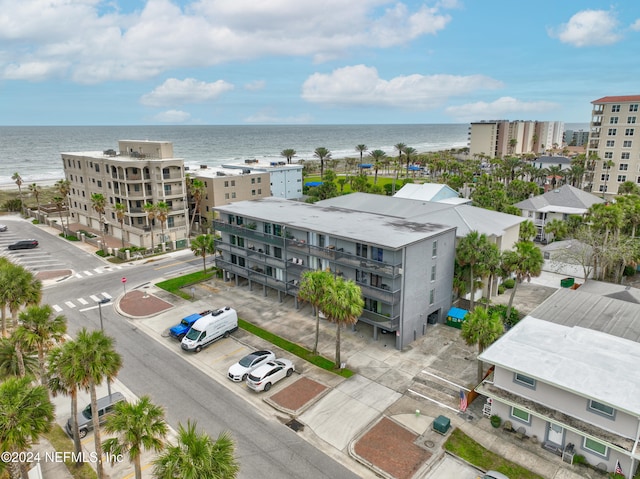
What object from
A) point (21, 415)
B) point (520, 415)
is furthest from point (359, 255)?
point (21, 415)

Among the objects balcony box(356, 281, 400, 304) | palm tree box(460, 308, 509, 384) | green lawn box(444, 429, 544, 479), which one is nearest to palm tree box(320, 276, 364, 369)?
balcony box(356, 281, 400, 304)

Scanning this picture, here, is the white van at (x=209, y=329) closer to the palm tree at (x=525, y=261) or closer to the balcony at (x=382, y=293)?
the balcony at (x=382, y=293)

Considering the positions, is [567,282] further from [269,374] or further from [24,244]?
[24,244]

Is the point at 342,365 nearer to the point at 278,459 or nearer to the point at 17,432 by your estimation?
the point at 278,459

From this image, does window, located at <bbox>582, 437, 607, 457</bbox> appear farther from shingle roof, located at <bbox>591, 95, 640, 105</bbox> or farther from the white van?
shingle roof, located at <bbox>591, 95, 640, 105</bbox>

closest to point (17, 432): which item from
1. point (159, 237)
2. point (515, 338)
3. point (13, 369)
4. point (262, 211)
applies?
point (13, 369)

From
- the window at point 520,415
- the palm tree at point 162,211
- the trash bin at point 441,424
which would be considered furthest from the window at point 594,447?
the palm tree at point 162,211
